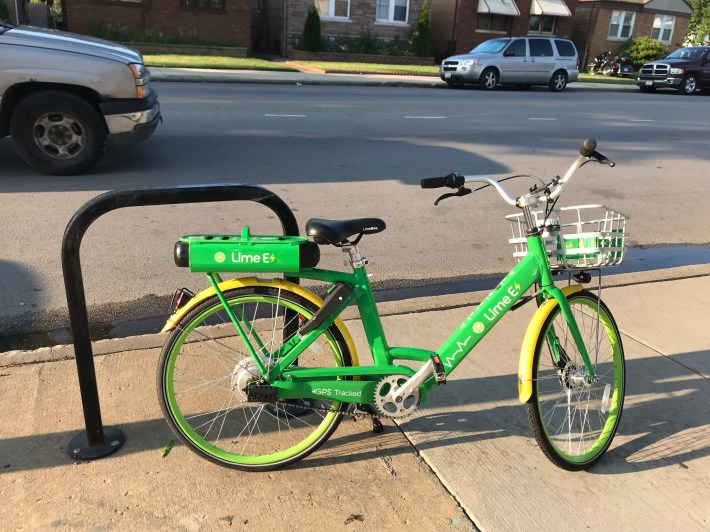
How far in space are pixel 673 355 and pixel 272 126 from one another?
8.16 metres

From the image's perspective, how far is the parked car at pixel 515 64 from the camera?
20.7 metres

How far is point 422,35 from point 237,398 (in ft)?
93.4

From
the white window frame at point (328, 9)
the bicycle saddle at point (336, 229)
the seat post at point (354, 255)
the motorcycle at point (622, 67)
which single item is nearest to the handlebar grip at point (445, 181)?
the bicycle saddle at point (336, 229)

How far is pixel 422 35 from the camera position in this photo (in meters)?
28.8

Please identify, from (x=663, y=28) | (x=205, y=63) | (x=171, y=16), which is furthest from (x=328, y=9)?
(x=663, y=28)

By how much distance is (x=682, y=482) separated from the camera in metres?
2.79

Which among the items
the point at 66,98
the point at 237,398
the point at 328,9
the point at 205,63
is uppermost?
the point at 328,9

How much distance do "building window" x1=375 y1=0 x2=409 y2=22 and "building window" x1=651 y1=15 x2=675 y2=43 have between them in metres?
18.2

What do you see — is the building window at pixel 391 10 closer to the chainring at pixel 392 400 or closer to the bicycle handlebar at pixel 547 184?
the bicycle handlebar at pixel 547 184

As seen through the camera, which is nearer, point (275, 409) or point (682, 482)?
point (682, 482)

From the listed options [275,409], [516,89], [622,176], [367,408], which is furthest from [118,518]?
[516,89]

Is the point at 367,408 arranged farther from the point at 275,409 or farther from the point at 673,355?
the point at 673,355

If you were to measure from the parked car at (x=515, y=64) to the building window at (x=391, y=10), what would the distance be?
342 inches

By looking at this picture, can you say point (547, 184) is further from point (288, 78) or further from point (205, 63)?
point (205, 63)
